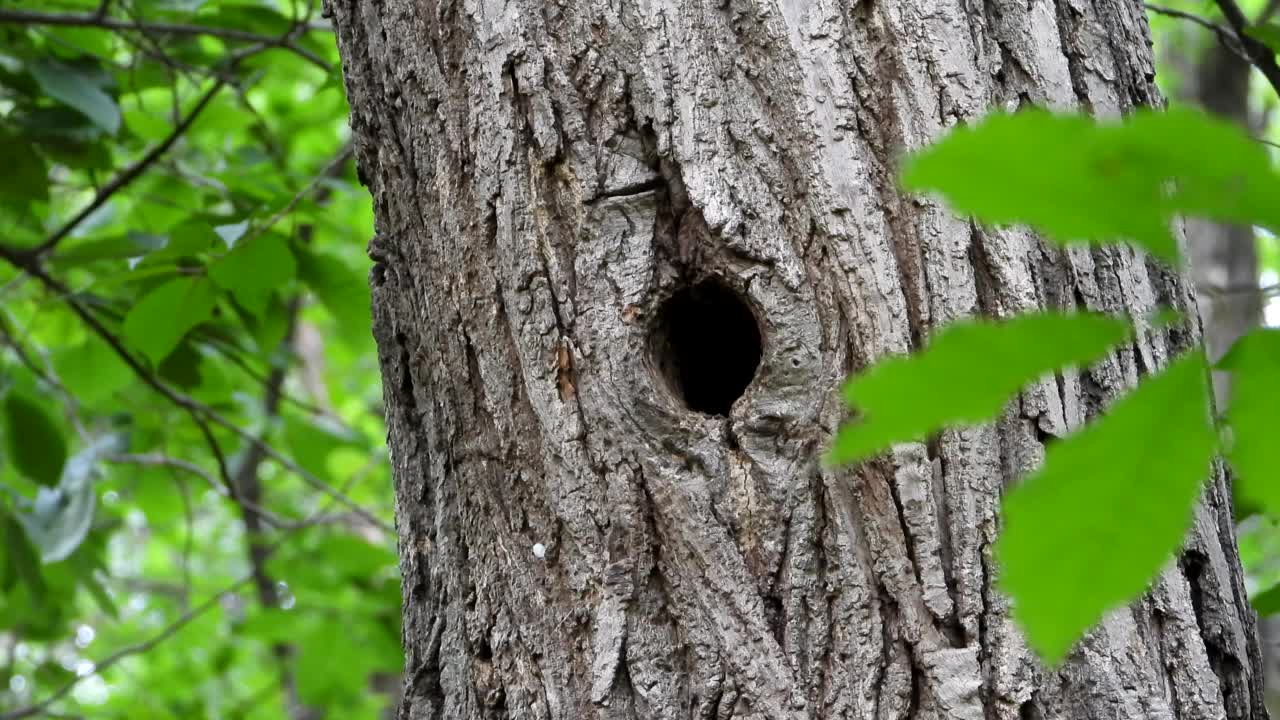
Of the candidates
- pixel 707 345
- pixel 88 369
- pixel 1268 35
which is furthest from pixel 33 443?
pixel 1268 35

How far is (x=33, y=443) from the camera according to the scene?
3.01 meters

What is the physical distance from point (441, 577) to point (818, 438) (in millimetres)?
568

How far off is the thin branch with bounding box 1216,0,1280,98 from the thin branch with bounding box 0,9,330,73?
6.36 ft

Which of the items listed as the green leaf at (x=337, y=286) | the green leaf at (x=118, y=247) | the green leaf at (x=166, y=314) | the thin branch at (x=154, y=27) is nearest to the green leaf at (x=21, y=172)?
the green leaf at (x=118, y=247)

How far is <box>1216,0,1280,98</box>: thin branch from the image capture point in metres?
2.07

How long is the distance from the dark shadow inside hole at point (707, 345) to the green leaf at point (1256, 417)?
2.71ft

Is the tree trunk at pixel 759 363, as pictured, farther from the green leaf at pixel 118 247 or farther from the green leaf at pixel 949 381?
the green leaf at pixel 118 247

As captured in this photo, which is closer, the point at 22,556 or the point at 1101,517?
the point at 1101,517

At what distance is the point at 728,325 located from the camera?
1.76m

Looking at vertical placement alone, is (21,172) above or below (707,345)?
above

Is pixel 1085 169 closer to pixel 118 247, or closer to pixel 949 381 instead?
pixel 949 381

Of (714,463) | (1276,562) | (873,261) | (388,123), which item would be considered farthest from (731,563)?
(1276,562)

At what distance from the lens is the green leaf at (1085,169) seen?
477mm

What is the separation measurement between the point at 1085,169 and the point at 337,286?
2.61 m
